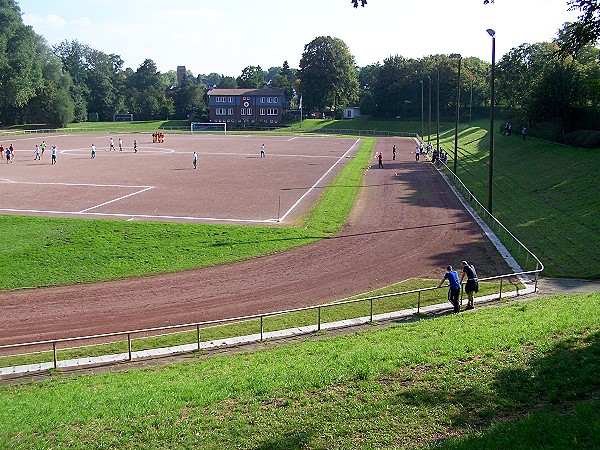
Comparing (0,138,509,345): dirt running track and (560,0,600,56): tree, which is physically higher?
(560,0,600,56): tree

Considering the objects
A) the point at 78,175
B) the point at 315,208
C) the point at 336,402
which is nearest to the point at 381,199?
the point at 315,208

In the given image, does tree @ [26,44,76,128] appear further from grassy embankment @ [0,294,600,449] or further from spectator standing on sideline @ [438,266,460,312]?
grassy embankment @ [0,294,600,449]

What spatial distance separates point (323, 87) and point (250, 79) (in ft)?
109

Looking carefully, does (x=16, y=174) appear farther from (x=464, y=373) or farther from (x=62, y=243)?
(x=464, y=373)

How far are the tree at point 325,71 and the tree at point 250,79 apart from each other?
2661 centimetres

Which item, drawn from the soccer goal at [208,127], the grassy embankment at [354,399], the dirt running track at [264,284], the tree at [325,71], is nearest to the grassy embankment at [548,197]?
the dirt running track at [264,284]

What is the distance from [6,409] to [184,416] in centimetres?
369

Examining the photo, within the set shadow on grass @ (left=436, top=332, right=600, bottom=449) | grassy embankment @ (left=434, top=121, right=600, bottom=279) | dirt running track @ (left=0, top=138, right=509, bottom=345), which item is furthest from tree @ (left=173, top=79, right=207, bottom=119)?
shadow on grass @ (left=436, top=332, right=600, bottom=449)

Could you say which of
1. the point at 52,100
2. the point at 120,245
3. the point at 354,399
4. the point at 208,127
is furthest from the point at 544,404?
the point at 208,127

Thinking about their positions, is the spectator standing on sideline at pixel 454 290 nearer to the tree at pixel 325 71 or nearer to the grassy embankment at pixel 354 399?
the grassy embankment at pixel 354 399

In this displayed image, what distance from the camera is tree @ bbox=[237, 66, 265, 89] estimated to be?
16725 centimetres

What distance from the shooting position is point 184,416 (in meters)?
10.7

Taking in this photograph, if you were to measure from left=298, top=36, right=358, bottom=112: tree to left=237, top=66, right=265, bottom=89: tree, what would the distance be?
26608 mm

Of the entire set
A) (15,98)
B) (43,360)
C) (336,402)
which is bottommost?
(43,360)
